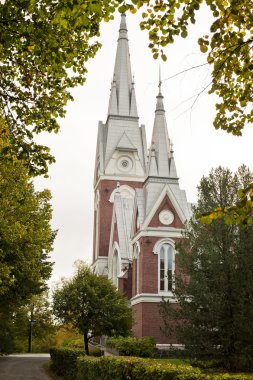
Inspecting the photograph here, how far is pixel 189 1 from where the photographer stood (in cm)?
641

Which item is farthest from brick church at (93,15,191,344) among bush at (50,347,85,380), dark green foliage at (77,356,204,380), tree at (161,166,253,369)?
dark green foliage at (77,356,204,380)

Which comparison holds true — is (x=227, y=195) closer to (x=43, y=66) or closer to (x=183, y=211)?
(x=183, y=211)

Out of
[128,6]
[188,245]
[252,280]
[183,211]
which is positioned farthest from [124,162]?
[128,6]

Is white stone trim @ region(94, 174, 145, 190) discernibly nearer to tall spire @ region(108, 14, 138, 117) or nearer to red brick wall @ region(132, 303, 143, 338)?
tall spire @ region(108, 14, 138, 117)

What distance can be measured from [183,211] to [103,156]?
2120cm

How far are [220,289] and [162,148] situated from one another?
18.0 meters

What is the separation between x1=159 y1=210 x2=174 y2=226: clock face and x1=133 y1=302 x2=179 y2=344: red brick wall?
550 cm

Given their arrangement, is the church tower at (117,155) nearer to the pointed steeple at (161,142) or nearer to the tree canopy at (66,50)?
the pointed steeple at (161,142)

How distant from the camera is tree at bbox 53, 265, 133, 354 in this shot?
2628 centimetres

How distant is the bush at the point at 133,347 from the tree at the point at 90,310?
1109 millimetres

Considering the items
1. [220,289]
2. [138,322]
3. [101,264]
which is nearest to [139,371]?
[220,289]

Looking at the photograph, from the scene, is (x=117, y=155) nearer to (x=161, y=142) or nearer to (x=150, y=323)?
(x=161, y=142)

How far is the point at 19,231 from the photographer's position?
21312 mm

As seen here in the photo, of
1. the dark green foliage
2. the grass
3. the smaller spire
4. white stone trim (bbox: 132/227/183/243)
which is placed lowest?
the grass
